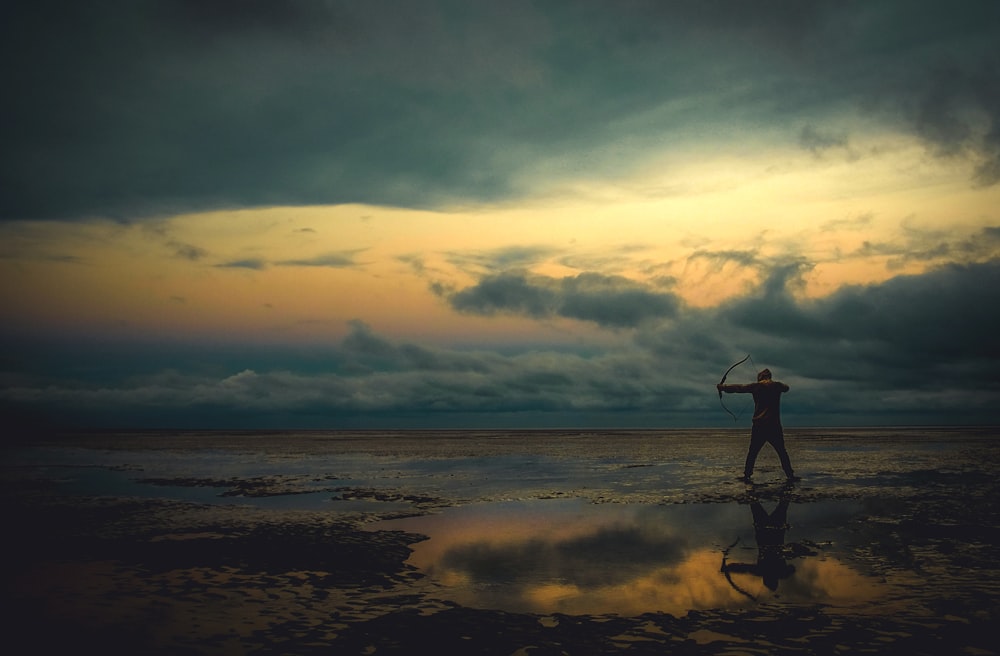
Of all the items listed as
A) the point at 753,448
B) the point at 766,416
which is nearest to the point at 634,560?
the point at 766,416

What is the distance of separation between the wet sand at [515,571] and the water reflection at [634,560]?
6 centimetres

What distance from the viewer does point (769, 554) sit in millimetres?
10727

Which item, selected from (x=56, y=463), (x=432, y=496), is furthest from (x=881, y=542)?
(x=56, y=463)

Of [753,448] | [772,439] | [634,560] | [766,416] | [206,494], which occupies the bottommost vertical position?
[206,494]

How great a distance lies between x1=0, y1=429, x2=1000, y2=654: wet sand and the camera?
7.06 meters

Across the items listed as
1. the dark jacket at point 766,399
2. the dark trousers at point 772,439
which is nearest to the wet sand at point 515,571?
the dark trousers at point 772,439

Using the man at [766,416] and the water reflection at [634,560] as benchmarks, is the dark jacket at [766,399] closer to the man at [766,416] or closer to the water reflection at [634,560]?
the man at [766,416]

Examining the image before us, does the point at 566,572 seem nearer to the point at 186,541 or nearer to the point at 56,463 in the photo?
the point at 186,541

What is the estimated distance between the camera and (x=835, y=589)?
28.1ft

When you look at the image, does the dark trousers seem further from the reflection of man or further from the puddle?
the puddle

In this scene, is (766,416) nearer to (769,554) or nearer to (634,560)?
(769,554)

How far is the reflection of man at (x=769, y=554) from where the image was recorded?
30.9ft

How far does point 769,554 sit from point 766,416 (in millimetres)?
12205

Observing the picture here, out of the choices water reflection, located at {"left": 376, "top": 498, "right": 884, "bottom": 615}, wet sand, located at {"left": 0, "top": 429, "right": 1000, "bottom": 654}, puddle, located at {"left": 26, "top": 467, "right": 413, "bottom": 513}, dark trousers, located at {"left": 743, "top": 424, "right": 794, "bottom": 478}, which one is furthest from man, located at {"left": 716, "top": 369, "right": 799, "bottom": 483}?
puddle, located at {"left": 26, "top": 467, "right": 413, "bottom": 513}
